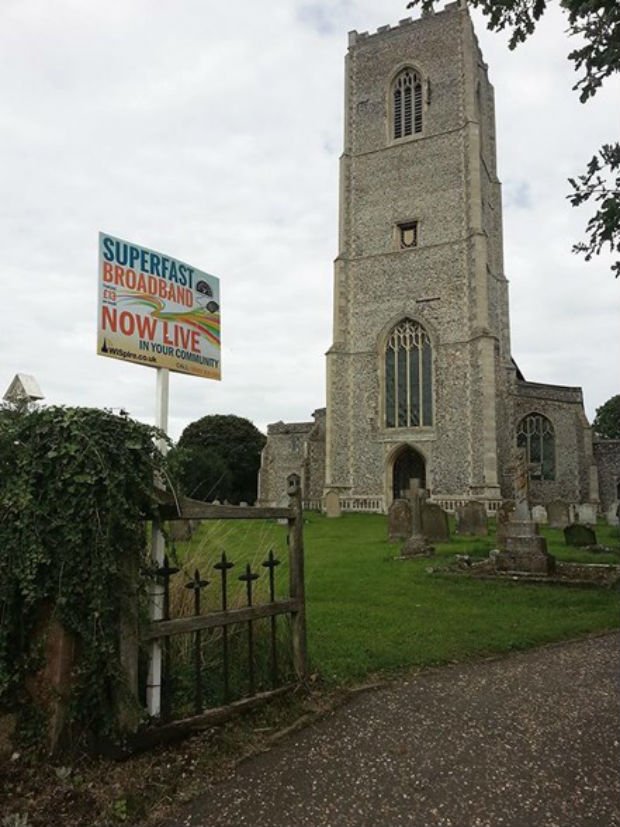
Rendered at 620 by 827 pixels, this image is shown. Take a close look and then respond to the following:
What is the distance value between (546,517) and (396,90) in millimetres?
21414

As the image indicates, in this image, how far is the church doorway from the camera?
26.9m

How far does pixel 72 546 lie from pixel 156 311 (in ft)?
4.96

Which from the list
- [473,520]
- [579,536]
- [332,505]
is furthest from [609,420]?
[579,536]

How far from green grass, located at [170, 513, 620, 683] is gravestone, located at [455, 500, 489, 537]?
4757 mm

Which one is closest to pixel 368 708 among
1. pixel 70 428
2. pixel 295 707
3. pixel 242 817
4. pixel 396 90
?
pixel 295 707

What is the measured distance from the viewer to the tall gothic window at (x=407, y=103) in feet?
94.7

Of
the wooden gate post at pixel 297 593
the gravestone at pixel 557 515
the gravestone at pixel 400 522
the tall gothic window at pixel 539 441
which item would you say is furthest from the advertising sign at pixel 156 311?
the tall gothic window at pixel 539 441

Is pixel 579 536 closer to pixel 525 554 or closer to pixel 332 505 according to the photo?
pixel 525 554

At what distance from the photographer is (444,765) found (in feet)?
10.6

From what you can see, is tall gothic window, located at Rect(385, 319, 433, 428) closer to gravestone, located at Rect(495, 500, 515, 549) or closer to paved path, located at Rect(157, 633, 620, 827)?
gravestone, located at Rect(495, 500, 515, 549)

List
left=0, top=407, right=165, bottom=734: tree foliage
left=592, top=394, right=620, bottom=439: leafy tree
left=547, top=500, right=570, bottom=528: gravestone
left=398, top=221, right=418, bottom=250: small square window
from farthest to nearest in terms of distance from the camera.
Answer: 1. left=592, top=394, right=620, bottom=439: leafy tree
2. left=398, top=221, right=418, bottom=250: small square window
3. left=547, top=500, right=570, bottom=528: gravestone
4. left=0, top=407, right=165, bottom=734: tree foliage

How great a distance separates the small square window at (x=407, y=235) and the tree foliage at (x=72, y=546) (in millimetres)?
26288

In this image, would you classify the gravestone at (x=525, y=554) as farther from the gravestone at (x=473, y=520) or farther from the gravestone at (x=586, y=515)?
the gravestone at (x=586, y=515)

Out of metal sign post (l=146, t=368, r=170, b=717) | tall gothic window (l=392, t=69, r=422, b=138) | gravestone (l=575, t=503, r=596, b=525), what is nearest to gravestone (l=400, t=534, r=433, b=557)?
metal sign post (l=146, t=368, r=170, b=717)
